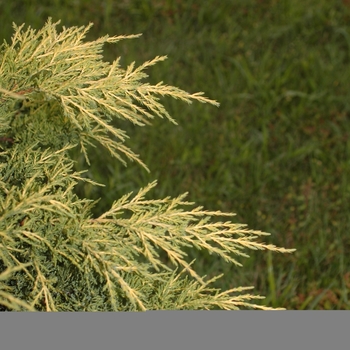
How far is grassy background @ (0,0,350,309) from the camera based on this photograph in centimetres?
382

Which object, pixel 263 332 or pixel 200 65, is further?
pixel 200 65

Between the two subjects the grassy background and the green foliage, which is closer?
the green foliage

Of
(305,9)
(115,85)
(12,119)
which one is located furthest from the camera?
(305,9)

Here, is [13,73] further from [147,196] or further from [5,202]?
[147,196]

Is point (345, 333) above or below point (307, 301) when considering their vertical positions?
above

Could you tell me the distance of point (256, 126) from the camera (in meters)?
4.90

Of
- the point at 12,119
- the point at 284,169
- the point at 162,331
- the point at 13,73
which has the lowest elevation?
the point at 284,169

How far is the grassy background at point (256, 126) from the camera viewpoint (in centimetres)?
382

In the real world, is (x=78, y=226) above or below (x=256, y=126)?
above

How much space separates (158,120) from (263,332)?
3542 millimetres

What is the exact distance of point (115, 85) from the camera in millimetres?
1957

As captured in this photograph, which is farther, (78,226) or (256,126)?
(256,126)

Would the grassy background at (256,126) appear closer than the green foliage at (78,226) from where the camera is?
No

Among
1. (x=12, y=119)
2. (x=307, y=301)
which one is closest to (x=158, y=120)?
(x=307, y=301)
